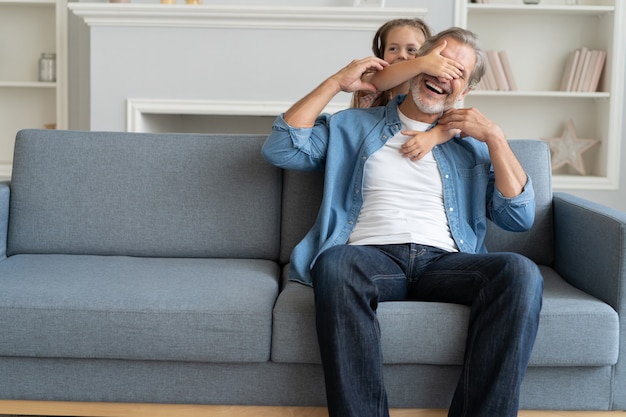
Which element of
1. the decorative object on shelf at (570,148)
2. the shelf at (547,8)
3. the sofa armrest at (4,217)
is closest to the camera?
the sofa armrest at (4,217)

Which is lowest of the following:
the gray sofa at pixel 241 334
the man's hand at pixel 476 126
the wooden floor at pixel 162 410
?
the wooden floor at pixel 162 410

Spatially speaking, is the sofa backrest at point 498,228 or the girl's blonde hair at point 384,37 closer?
the sofa backrest at point 498,228

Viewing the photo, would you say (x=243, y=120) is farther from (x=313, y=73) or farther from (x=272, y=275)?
(x=272, y=275)

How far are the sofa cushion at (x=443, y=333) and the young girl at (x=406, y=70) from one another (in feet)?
1.53

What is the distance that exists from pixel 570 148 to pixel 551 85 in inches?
15.5

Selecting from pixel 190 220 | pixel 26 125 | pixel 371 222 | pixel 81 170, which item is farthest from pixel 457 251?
pixel 26 125

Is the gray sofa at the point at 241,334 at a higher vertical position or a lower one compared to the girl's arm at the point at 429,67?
lower

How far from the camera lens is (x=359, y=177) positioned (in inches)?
89.4

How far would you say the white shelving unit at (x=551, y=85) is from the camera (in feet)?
15.1

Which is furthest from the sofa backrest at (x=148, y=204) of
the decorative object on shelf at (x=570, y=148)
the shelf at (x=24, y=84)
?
the decorative object on shelf at (x=570, y=148)

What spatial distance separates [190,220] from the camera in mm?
2521

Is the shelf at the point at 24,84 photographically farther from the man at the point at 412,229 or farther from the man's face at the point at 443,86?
the man's face at the point at 443,86

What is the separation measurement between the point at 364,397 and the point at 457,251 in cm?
55

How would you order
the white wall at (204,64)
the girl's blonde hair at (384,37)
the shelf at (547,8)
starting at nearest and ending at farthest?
the girl's blonde hair at (384,37) → the white wall at (204,64) → the shelf at (547,8)
